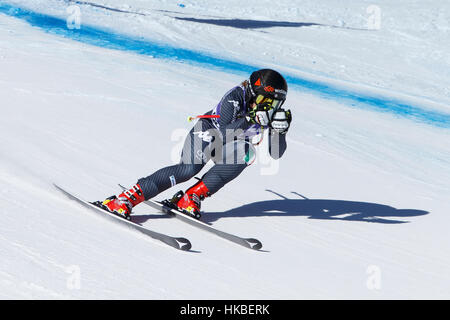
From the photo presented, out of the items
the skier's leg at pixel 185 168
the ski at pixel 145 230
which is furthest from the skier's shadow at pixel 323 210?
the ski at pixel 145 230

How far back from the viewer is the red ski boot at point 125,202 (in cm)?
442

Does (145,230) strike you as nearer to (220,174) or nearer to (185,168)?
(185,168)

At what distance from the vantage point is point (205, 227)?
14.8 feet

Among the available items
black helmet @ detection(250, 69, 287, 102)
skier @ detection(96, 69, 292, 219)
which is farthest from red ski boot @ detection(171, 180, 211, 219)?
black helmet @ detection(250, 69, 287, 102)

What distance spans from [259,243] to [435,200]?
10.7ft

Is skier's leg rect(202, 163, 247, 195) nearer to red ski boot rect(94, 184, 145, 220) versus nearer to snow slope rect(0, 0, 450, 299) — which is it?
snow slope rect(0, 0, 450, 299)

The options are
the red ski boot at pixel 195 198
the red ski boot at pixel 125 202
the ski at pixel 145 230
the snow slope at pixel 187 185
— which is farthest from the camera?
the red ski boot at pixel 195 198

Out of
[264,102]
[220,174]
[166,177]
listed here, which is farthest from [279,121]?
[166,177]

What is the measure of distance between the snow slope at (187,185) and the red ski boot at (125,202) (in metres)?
0.18

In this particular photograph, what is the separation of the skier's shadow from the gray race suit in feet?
1.76

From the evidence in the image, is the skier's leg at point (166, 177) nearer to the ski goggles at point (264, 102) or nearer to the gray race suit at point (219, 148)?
the gray race suit at point (219, 148)

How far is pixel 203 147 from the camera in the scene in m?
4.64

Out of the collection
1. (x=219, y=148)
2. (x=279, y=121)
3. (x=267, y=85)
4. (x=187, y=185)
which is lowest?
(x=187, y=185)

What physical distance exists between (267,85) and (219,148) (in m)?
0.60
